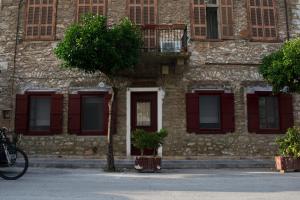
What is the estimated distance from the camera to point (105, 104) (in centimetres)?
1382

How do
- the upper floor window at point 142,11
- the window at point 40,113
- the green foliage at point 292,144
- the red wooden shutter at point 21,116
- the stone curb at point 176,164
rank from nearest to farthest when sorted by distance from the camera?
the green foliage at point 292,144
the stone curb at point 176,164
the red wooden shutter at point 21,116
the window at point 40,113
the upper floor window at point 142,11

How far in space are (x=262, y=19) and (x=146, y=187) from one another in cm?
964

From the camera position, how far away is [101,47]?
397 inches

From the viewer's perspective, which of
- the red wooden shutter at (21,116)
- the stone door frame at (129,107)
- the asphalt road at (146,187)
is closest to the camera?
the asphalt road at (146,187)

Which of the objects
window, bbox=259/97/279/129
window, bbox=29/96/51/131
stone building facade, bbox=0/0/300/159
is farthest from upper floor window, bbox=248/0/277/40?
window, bbox=29/96/51/131

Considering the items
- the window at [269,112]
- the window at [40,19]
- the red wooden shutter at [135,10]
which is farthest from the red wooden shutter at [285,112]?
the window at [40,19]

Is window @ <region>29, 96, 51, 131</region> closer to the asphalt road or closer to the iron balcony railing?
the iron balcony railing

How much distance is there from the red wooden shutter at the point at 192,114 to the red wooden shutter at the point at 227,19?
9.07 feet

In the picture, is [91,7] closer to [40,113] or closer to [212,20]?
[40,113]

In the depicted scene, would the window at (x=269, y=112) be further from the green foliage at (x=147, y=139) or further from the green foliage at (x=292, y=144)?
the green foliage at (x=147, y=139)

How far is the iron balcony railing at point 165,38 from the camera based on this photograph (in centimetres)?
1341

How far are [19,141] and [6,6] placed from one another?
5206 millimetres

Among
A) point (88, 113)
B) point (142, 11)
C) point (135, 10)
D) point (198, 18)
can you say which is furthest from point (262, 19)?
point (88, 113)

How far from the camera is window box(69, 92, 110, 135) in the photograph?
13.7 metres
